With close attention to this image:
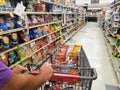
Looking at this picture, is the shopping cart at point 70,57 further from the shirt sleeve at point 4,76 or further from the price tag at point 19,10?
the shirt sleeve at point 4,76

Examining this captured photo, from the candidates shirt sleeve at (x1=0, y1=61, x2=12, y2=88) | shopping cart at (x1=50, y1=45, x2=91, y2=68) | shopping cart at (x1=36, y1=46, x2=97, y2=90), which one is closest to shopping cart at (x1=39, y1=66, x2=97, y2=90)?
shopping cart at (x1=36, y1=46, x2=97, y2=90)

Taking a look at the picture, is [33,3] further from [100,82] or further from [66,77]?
[66,77]

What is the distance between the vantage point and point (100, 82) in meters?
3.03

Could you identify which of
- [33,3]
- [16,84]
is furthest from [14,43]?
[16,84]

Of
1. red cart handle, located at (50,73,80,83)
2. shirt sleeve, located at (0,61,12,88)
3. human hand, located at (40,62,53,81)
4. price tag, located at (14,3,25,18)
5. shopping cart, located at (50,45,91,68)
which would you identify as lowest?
shopping cart, located at (50,45,91,68)

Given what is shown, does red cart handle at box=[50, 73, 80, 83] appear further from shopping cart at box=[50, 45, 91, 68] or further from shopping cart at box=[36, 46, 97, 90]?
shopping cart at box=[50, 45, 91, 68]

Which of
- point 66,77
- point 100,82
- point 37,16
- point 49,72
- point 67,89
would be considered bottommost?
point 100,82

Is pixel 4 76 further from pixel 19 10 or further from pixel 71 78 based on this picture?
pixel 19 10

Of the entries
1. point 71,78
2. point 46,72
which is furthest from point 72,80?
point 46,72

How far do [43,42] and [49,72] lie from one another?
10.3ft

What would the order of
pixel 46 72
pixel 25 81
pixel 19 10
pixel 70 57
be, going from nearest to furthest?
pixel 25 81, pixel 46 72, pixel 70 57, pixel 19 10

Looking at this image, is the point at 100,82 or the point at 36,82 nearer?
the point at 36,82

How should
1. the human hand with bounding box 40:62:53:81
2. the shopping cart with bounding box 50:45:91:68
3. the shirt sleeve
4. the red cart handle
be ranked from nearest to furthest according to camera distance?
the shirt sleeve
the human hand with bounding box 40:62:53:81
the red cart handle
the shopping cart with bounding box 50:45:91:68

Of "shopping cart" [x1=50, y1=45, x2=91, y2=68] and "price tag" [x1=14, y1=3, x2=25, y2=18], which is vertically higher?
"price tag" [x1=14, y1=3, x2=25, y2=18]
